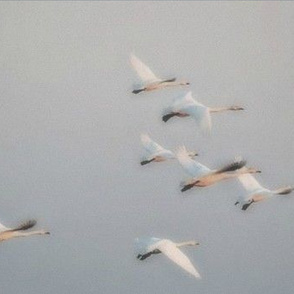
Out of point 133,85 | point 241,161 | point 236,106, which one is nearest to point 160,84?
point 133,85

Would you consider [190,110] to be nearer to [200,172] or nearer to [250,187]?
[200,172]

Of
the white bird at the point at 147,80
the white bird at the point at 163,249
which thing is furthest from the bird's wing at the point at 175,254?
the white bird at the point at 147,80

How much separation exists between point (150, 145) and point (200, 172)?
6361mm

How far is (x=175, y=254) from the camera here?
36875 millimetres

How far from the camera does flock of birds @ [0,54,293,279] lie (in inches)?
1414

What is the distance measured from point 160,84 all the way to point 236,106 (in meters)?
3.96

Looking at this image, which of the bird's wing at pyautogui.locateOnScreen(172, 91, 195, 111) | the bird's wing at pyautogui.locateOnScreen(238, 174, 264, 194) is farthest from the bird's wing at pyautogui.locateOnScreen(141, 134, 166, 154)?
the bird's wing at pyautogui.locateOnScreen(172, 91, 195, 111)

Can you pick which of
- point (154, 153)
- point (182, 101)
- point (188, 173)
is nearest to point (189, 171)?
point (188, 173)

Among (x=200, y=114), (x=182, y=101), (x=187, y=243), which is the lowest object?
(x=187, y=243)

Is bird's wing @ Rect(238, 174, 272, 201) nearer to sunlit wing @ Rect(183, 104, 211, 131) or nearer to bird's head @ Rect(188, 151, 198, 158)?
bird's head @ Rect(188, 151, 198, 158)

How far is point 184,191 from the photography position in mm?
35938

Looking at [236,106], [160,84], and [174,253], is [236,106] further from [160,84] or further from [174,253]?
[174,253]

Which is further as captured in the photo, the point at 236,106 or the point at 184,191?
the point at 236,106

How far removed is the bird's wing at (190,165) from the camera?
37.6m
